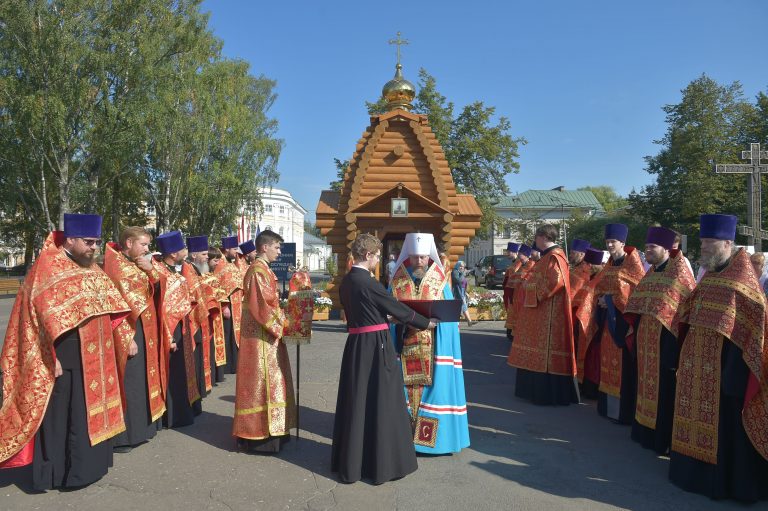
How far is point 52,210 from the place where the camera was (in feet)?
90.5

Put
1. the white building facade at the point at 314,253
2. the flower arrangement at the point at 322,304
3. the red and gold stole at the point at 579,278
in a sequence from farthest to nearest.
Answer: the white building facade at the point at 314,253 < the flower arrangement at the point at 322,304 < the red and gold stole at the point at 579,278

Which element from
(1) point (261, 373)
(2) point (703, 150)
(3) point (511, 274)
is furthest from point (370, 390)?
(2) point (703, 150)

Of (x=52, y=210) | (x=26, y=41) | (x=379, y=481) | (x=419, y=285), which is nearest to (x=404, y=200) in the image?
(x=419, y=285)

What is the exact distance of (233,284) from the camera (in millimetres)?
8336

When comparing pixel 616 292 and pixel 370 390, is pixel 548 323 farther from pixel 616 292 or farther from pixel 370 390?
pixel 370 390

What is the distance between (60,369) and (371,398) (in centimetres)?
235

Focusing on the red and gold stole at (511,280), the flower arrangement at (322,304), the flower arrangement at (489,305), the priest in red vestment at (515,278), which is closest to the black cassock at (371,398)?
the priest in red vestment at (515,278)

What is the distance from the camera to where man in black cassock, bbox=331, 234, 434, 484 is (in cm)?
438

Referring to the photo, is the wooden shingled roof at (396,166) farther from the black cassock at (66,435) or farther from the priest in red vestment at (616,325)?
the black cassock at (66,435)

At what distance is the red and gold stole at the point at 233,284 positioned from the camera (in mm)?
8289

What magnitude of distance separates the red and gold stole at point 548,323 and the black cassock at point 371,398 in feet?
9.86

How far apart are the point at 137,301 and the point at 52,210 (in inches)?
1039

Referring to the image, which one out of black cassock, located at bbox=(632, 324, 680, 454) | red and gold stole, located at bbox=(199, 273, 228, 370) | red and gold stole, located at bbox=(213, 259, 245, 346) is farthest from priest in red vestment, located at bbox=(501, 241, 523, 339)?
black cassock, located at bbox=(632, 324, 680, 454)

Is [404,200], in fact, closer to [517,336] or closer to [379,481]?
[517,336]
